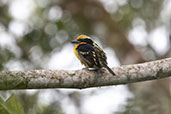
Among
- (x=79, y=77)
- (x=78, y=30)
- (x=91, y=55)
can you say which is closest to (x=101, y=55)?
(x=91, y=55)

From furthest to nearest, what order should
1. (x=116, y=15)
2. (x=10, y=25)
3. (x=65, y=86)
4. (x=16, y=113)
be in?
(x=116, y=15)
(x=10, y=25)
(x=65, y=86)
(x=16, y=113)

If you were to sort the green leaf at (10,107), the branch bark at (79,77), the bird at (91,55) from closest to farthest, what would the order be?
1. the green leaf at (10,107)
2. the branch bark at (79,77)
3. the bird at (91,55)

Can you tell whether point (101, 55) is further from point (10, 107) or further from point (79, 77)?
point (10, 107)

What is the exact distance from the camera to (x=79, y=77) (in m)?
2.99

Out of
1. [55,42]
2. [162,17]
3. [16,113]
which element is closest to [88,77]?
[16,113]

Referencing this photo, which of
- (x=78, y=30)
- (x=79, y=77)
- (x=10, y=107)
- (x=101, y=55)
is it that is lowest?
(x=10, y=107)

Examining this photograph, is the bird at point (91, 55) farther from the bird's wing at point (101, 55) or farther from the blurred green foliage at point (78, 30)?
the blurred green foliage at point (78, 30)

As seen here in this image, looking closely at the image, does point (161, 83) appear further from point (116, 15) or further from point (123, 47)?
point (116, 15)

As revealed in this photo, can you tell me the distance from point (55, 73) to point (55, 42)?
3735 millimetres

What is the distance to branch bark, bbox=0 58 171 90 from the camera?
2.60 meters

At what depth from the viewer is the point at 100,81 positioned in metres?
3.16

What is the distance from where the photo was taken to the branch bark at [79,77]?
2.60 m

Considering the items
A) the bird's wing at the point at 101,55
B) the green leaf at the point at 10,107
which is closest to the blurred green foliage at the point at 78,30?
the bird's wing at the point at 101,55

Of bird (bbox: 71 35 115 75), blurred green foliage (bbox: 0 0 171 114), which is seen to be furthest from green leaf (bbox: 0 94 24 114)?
blurred green foliage (bbox: 0 0 171 114)
